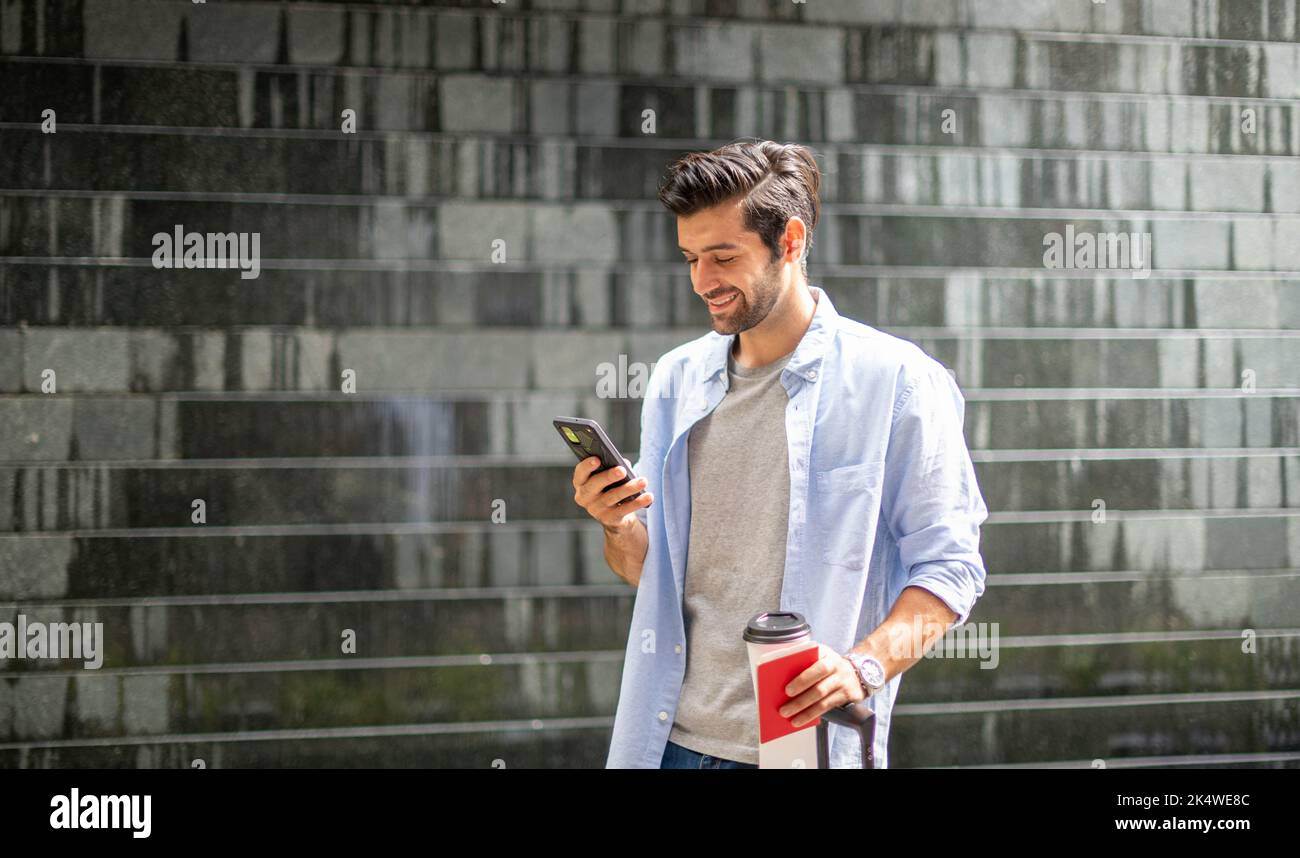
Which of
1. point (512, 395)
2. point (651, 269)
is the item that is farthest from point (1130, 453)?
point (512, 395)

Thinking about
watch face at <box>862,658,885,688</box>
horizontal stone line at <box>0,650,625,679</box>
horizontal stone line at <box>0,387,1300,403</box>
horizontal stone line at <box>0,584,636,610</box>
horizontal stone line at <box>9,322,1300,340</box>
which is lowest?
horizontal stone line at <box>0,650,625,679</box>

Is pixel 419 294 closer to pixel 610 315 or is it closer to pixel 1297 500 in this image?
pixel 610 315

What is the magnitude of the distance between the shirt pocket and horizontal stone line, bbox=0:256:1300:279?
1468 mm

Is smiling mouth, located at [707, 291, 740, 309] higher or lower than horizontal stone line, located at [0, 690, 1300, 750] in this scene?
higher

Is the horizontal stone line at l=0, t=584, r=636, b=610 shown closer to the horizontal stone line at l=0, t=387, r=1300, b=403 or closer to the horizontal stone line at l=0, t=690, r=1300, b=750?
the horizontal stone line at l=0, t=690, r=1300, b=750

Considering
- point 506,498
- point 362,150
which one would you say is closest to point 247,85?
point 362,150

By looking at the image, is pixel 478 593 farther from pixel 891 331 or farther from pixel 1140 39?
pixel 1140 39

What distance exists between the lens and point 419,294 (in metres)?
3.11

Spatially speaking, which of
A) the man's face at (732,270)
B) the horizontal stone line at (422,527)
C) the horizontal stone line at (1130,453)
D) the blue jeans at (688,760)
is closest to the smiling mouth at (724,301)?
the man's face at (732,270)

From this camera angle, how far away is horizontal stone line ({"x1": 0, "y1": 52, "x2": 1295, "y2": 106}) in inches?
119

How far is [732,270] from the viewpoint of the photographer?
1.95 meters

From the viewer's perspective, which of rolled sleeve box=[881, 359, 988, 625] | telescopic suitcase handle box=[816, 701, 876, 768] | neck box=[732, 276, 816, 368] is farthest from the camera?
neck box=[732, 276, 816, 368]

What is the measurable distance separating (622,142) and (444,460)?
1.18m

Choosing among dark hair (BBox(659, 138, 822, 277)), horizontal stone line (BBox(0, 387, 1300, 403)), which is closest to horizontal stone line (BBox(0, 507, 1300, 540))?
horizontal stone line (BBox(0, 387, 1300, 403))
